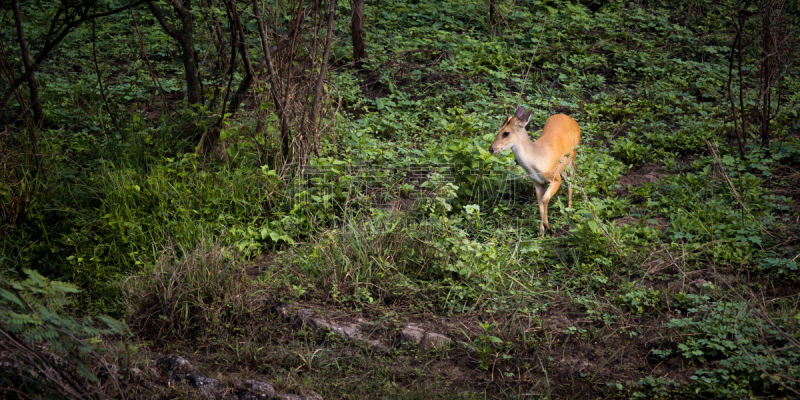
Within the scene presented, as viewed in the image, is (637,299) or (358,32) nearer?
(637,299)

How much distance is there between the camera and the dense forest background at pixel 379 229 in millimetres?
3586

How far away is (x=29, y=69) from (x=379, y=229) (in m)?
3.42

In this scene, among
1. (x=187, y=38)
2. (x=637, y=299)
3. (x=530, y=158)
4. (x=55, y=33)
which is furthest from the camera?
(x=187, y=38)

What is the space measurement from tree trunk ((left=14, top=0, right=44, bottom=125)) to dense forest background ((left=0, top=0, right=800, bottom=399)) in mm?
40

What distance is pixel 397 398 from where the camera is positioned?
11.4 feet

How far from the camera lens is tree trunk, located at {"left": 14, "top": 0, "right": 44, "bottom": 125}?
17.6ft

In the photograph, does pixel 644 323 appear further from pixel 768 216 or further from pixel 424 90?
pixel 424 90

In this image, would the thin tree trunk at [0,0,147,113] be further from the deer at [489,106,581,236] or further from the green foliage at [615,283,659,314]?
the green foliage at [615,283,659,314]

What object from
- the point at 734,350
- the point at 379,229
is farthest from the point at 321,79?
the point at 734,350

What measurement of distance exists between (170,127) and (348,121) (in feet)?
5.99

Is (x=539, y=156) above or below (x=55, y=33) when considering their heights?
below

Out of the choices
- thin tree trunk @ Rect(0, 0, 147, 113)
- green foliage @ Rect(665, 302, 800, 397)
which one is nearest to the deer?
green foliage @ Rect(665, 302, 800, 397)

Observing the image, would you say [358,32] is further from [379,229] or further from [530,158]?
[379,229]

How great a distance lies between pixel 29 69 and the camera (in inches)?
213
